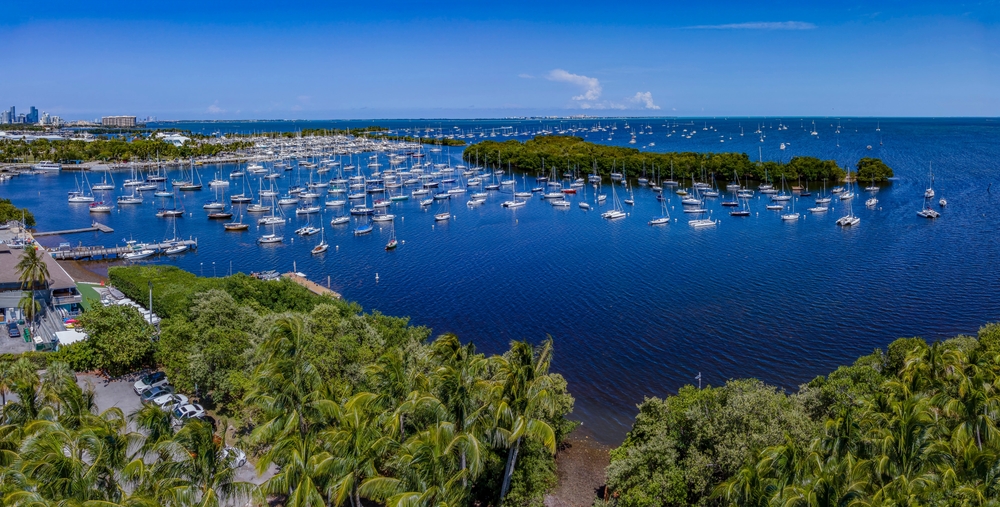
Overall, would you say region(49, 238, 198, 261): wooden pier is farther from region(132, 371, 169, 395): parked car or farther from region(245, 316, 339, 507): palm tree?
region(245, 316, 339, 507): palm tree

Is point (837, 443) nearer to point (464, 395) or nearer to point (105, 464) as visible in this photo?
point (464, 395)

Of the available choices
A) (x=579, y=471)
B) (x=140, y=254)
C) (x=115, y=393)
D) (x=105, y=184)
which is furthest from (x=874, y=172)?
(x=105, y=184)

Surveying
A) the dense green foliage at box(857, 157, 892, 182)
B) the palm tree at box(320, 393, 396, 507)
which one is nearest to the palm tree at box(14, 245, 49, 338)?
the palm tree at box(320, 393, 396, 507)

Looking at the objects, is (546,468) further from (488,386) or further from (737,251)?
(737,251)

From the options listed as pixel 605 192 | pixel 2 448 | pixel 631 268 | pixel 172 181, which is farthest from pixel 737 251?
pixel 172 181

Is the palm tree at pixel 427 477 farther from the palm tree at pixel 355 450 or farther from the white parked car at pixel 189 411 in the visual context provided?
the white parked car at pixel 189 411

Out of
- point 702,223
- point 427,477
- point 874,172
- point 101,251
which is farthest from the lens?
point 874,172
